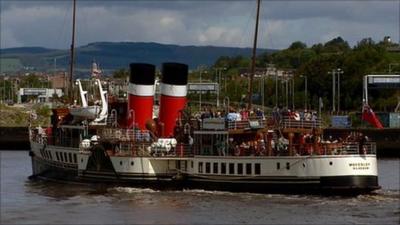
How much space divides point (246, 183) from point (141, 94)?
34.2ft

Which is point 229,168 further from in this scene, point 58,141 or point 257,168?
point 58,141

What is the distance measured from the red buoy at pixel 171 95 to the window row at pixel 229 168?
591 centimetres

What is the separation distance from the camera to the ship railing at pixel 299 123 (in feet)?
172

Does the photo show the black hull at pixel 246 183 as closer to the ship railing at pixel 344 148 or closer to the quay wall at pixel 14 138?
the ship railing at pixel 344 148

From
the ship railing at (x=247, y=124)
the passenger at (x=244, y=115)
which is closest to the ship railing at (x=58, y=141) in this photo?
the passenger at (x=244, y=115)

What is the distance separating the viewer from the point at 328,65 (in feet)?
522

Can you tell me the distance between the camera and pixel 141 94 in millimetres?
59969

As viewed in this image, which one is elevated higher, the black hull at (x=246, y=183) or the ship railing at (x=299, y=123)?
the ship railing at (x=299, y=123)

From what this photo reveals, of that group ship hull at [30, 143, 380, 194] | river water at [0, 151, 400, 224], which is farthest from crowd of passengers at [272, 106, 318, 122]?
river water at [0, 151, 400, 224]

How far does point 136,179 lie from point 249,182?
6439 millimetres

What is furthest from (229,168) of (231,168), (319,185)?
(319,185)

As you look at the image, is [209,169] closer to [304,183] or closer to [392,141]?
[304,183]

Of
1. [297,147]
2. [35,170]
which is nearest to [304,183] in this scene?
[297,147]

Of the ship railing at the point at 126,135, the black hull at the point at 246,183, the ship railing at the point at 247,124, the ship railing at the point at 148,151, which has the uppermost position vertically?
the ship railing at the point at 247,124
